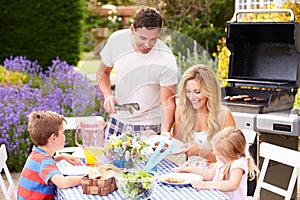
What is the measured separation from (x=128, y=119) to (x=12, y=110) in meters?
2.89

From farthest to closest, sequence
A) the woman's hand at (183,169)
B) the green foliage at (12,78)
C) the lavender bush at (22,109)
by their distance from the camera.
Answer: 1. the green foliage at (12,78)
2. the lavender bush at (22,109)
3. the woman's hand at (183,169)

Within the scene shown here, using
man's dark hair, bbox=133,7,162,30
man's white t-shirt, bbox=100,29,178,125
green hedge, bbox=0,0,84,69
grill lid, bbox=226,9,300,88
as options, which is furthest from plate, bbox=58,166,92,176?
green hedge, bbox=0,0,84,69

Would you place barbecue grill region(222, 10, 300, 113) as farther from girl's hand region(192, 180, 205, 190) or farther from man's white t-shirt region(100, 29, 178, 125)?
→ girl's hand region(192, 180, 205, 190)

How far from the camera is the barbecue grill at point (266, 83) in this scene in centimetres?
378

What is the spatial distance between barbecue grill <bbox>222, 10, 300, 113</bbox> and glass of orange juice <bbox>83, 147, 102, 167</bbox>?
1375mm

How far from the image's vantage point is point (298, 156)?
2.79 metres

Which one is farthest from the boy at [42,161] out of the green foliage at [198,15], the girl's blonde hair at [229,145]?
the green foliage at [198,15]

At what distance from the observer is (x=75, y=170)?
2.73 meters

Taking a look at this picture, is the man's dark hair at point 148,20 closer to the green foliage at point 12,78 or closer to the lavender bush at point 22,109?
the lavender bush at point 22,109

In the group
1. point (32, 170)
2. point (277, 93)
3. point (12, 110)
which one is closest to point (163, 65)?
point (32, 170)

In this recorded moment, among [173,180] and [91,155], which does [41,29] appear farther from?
[173,180]

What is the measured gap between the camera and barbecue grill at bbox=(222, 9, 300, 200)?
378cm

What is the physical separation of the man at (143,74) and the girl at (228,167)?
26cm

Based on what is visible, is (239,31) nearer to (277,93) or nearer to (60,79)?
(277,93)
